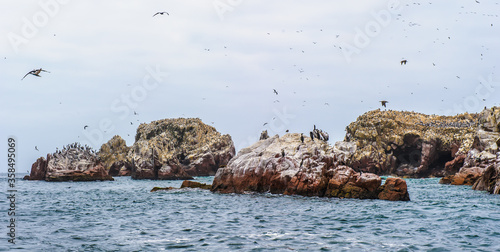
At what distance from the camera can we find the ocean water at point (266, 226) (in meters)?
15.6

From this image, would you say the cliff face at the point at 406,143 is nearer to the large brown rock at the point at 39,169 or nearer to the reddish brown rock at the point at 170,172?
the reddish brown rock at the point at 170,172

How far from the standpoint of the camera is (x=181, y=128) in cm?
12456

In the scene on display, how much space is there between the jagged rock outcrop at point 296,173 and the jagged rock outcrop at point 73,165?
43.0m

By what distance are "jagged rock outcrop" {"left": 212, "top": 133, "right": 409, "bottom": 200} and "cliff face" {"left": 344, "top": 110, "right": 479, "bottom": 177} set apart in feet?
182

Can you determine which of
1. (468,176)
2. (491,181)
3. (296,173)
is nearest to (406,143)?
(468,176)

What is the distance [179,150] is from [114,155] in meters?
17.2

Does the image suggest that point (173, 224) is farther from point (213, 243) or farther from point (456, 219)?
point (456, 219)

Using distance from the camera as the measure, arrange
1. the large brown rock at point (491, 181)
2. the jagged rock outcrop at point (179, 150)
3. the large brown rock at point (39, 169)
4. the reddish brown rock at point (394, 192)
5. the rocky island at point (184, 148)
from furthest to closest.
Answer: the rocky island at point (184, 148) < the jagged rock outcrop at point (179, 150) < the large brown rock at point (39, 169) < the large brown rock at point (491, 181) < the reddish brown rock at point (394, 192)

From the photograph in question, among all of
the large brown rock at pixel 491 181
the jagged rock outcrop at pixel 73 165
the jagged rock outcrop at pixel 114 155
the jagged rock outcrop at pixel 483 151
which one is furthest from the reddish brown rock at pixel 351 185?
the jagged rock outcrop at pixel 114 155

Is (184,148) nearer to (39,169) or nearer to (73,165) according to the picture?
(39,169)

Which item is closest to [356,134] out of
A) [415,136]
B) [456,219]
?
[415,136]

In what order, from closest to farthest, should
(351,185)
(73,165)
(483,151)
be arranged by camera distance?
(351,185) < (483,151) < (73,165)

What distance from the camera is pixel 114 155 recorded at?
11900cm

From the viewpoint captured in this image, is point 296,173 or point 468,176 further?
point 468,176
